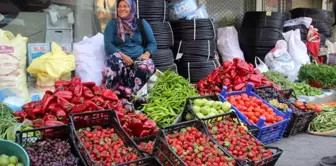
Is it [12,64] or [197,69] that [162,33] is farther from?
[12,64]

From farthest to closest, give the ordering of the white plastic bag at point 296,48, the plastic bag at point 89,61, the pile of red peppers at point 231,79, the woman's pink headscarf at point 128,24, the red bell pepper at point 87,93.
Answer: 1. the white plastic bag at point 296,48
2. the pile of red peppers at point 231,79
3. the plastic bag at point 89,61
4. the woman's pink headscarf at point 128,24
5. the red bell pepper at point 87,93

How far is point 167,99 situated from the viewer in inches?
181

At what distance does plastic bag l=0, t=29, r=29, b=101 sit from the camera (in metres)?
4.32

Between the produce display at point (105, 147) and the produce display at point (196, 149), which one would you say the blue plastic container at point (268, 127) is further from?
the produce display at point (105, 147)

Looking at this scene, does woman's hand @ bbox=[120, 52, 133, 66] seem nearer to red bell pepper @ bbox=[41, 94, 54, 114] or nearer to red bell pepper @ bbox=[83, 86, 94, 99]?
red bell pepper @ bbox=[83, 86, 94, 99]

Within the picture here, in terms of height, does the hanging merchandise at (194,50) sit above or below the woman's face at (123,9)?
below

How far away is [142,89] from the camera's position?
5195 millimetres

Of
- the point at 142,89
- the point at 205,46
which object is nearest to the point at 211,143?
the point at 142,89

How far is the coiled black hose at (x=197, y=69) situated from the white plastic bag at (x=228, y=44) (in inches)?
43.7

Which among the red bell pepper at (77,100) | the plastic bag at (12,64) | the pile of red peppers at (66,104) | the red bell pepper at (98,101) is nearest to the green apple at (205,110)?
the pile of red peppers at (66,104)

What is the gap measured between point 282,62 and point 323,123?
8.79 feet

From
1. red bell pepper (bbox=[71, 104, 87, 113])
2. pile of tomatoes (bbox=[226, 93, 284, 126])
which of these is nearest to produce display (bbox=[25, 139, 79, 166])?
red bell pepper (bbox=[71, 104, 87, 113])

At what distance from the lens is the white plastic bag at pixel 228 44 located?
7766 millimetres

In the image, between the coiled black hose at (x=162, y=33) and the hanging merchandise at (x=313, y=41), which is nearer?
the coiled black hose at (x=162, y=33)
